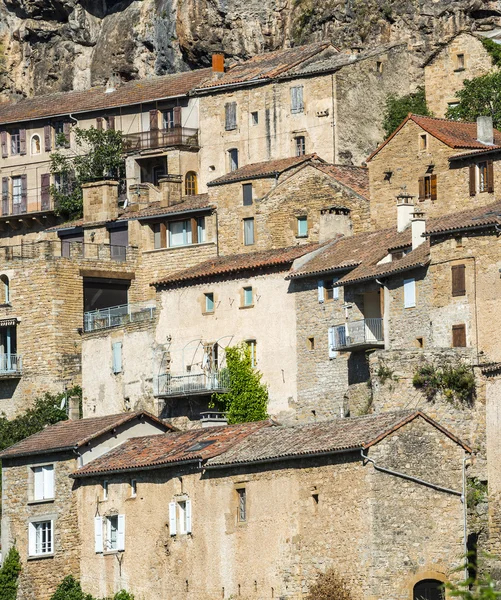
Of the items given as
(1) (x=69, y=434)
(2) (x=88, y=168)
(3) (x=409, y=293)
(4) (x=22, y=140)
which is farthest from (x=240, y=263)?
(4) (x=22, y=140)

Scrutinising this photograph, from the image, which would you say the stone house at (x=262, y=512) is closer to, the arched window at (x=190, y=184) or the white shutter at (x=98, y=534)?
the white shutter at (x=98, y=534)

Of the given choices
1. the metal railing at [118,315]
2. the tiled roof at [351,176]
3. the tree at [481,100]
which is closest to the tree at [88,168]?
the metal railing at [118,315]

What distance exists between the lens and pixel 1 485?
7431 cm

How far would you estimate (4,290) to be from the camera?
291 ft

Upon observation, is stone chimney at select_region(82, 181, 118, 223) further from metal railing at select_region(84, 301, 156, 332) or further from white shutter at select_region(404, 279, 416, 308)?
white shutter at select_region(404, 279, 416, 308)

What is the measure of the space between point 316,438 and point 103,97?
44970mm

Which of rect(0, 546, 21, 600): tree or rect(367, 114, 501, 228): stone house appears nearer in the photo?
rect(0, 546, 21, 600): tree

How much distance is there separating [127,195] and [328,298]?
82.3 feet

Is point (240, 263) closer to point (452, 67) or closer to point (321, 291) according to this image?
point (321, 291)

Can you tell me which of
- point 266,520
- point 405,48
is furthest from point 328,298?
point 405,48

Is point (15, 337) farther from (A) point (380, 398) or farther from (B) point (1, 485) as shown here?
(A) point (380, 398)

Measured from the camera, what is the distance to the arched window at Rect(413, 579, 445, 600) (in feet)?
197

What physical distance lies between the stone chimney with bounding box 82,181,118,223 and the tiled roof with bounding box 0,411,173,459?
22462 mm

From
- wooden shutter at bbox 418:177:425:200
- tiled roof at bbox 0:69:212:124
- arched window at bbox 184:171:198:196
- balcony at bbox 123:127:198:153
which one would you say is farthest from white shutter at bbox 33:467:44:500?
tiled roof at bbox 0:69:212:124
